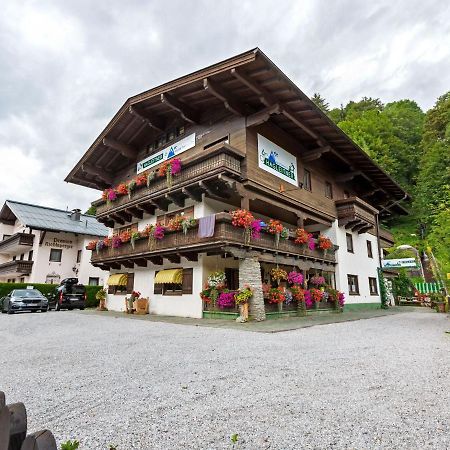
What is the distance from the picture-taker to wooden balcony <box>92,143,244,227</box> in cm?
1403

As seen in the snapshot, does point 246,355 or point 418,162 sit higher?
point 418,162

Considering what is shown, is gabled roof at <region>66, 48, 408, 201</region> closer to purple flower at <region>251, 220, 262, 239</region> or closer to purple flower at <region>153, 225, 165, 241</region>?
purple flower at <region>251, 220, 262, 239</region>

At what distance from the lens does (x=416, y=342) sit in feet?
26.6

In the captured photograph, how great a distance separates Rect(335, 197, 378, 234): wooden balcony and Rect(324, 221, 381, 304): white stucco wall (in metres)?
0.52

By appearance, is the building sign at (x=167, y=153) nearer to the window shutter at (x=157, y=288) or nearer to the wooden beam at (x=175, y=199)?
the wooden beam at (x=175, y=199)

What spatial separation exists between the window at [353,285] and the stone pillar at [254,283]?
10.2 metres

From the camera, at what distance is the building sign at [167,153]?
17.9m

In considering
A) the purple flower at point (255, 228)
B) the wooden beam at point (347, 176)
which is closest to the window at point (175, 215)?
the purple flower at point (255, 228)

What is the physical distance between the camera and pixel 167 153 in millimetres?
19281

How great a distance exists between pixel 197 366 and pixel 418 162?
→ 4777 centimetres

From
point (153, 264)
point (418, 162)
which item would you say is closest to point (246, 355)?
point (153, 264)

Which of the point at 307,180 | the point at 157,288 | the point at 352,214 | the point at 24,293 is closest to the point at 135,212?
the point at 157,288

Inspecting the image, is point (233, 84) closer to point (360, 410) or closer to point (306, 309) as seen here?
point (306, 309)

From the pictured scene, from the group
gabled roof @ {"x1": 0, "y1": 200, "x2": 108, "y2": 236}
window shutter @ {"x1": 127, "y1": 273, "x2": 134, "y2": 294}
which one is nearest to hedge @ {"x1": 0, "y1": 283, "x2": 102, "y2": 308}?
gabled roof @ {"x1": 0, "y1": 200, "x2": 108, "y2": 236}
